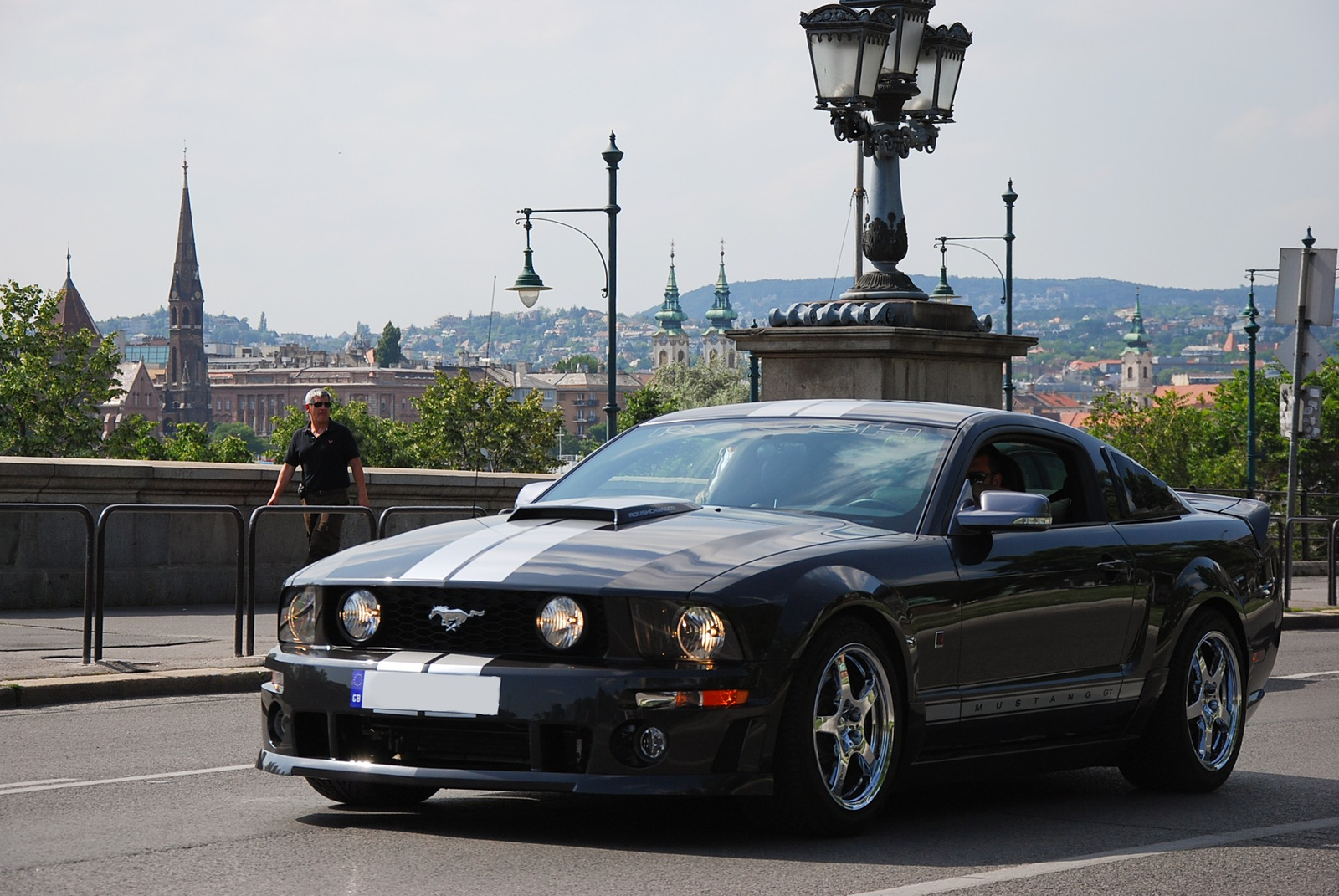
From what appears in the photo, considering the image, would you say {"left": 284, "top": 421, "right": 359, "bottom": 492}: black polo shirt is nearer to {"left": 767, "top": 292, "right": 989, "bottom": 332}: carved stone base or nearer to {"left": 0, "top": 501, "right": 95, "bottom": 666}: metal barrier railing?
{"left": 0, "top": 501, "right": 95, "bottom": 666}: metal barrier railing

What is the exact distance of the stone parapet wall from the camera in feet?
48.4

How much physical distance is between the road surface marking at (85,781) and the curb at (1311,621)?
43.8 feet

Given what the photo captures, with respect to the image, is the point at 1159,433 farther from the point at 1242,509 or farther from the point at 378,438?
the point at 1242,509

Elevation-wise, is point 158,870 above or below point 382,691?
below

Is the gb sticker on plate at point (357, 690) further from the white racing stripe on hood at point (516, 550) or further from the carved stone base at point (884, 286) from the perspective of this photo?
the carved stone base at point (884, 286)

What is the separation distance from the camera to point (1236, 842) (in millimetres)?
6215

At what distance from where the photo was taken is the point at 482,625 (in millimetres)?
5617

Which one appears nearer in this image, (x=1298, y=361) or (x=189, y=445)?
(x=1298, y=361)

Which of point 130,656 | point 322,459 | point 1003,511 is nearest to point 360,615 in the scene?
point 1003,511

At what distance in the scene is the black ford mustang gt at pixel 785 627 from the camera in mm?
5484

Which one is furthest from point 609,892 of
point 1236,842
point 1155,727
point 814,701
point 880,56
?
point 880,56

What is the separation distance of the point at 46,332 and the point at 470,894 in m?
81.6

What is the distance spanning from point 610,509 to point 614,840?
109 centimetres

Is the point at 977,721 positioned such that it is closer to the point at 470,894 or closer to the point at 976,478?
the point at 976,478
